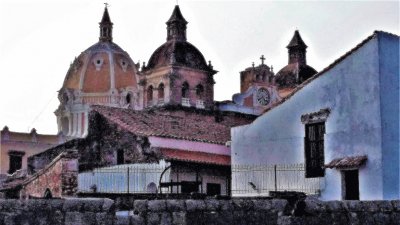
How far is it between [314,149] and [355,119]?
6.19 ft

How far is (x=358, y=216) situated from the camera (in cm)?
1305

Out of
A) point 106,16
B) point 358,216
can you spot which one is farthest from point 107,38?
point 358,216

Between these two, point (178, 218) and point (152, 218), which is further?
point (178, 218)

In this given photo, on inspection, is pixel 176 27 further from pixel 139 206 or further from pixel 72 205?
pixel 72 205

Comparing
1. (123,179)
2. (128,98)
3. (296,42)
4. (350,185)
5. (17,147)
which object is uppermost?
(296,42)

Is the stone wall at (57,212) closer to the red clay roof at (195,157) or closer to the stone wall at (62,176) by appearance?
the stone wall at (62,176)

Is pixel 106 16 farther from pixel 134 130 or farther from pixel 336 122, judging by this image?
pixel 336 122

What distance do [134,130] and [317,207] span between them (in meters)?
14.6

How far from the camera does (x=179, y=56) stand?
2066 inches

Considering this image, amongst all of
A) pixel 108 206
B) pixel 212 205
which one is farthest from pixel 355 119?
pixel 108 206

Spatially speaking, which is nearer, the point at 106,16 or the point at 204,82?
the point at 204,82

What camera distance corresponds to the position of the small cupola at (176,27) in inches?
2136

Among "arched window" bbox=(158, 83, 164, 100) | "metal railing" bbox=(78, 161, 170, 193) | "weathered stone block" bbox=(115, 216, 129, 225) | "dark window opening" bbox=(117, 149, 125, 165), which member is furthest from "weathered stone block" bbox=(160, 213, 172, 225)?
"arched window" bbox=(158, 83, 164, 100)

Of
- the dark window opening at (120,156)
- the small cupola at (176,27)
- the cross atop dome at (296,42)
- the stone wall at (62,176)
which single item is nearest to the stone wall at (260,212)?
the stone wall at (62,176)
